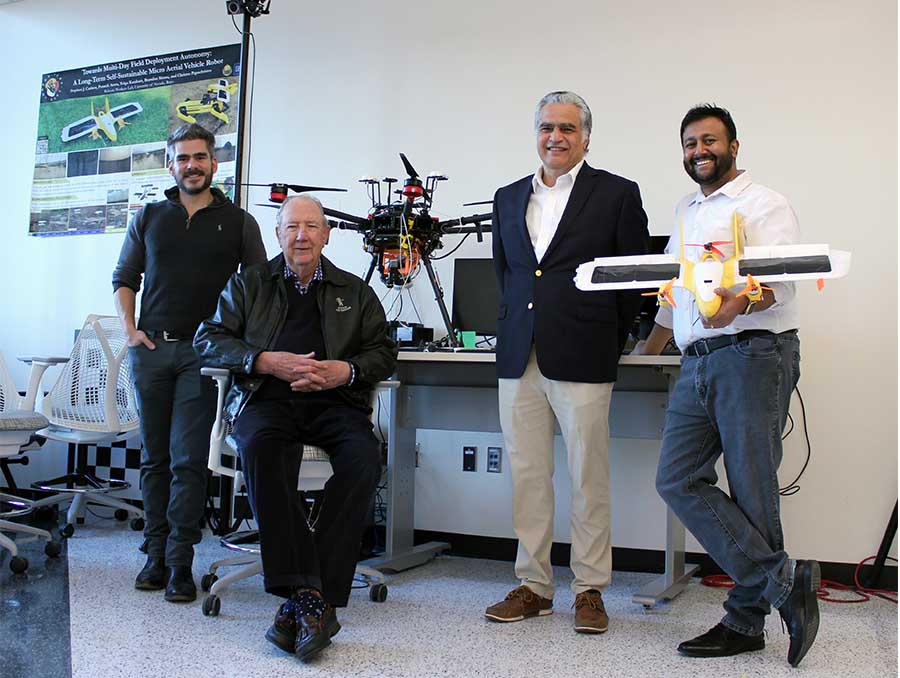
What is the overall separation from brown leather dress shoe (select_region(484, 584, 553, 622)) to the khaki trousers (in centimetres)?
2

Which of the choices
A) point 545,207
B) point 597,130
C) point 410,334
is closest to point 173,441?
point 410,334

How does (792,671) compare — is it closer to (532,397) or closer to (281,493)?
(532,397)

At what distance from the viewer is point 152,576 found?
2.70 meters

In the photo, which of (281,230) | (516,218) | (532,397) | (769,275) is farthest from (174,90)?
(769,275)

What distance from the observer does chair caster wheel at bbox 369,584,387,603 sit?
8.70 feet

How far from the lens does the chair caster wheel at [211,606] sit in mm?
2414

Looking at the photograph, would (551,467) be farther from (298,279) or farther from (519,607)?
(298,279)

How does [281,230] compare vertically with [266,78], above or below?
below

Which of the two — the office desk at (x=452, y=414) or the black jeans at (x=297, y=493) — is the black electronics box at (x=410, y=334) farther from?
the black jeans at (x=297, y=493)

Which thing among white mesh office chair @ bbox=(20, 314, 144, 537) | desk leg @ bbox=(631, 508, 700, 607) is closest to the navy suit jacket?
desk leg @ bbox=(631, 508, 700, 607)

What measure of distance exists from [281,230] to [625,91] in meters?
1.62

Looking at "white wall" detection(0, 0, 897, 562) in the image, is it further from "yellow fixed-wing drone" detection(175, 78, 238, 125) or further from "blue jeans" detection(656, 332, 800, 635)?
"blue jeans" detection(656, 332, 800, 635)

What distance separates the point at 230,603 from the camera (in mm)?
2566

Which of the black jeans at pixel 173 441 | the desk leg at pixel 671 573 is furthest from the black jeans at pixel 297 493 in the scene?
the desk leg at pixel 671 573
